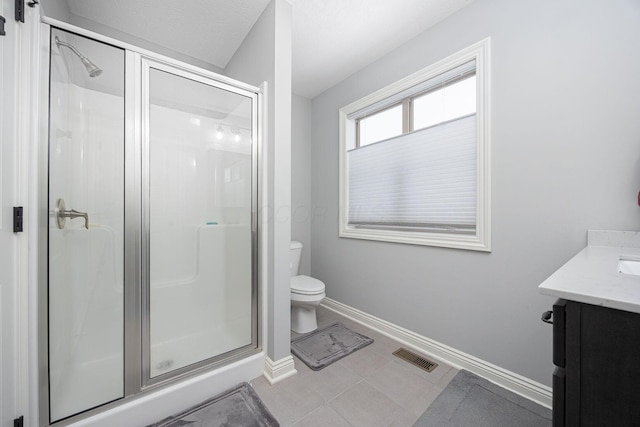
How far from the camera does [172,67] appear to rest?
57.4 inches

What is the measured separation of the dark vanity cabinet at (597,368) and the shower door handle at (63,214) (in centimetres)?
199

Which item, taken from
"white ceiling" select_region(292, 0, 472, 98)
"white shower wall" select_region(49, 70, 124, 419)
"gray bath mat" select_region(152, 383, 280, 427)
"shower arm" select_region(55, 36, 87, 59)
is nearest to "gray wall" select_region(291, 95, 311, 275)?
"white ceiling" select_region(292, 0, 472, 98)

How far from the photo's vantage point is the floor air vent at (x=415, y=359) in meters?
1.74

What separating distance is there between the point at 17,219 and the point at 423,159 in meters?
2.34

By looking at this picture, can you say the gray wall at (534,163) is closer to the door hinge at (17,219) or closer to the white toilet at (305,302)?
the white toilet at (305,302)

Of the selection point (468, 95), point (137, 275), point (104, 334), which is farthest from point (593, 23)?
point (104, 334)

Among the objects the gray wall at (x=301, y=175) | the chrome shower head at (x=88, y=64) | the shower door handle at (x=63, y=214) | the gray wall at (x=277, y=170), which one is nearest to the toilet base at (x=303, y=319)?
the gray wall at (x=277, y=170)

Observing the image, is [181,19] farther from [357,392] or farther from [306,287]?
[357,392]

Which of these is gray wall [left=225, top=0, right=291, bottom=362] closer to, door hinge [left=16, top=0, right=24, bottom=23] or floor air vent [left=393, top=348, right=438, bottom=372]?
floor air vent [left=393, top=348, right=438, bottom=372]

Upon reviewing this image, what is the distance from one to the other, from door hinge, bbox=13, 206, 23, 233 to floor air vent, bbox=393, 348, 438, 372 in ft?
7.43

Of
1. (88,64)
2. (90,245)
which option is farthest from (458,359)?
(88,64)

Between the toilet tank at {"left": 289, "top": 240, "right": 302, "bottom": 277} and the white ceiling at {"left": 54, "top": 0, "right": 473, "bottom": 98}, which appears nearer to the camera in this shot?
the white ceiling at {"left": 54, "top": 0, "right": 473, "bottom": 98}

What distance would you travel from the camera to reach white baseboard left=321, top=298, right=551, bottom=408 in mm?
1410

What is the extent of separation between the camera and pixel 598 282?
0.68 meters
